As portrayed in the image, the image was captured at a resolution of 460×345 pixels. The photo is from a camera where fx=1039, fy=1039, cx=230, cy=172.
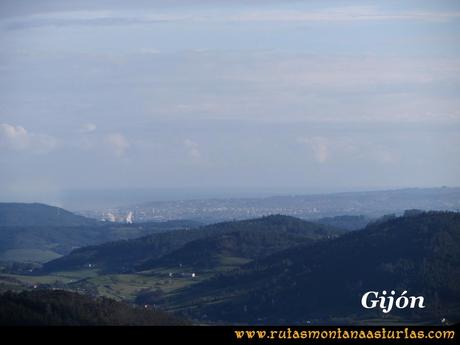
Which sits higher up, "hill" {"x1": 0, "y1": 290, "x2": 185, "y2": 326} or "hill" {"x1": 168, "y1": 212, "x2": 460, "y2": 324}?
"hill" {"x1": 0, "y1": 290, "x2": 185, "y2": 326}

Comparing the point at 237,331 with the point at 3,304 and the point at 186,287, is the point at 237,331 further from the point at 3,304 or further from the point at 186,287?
the point at 186,287

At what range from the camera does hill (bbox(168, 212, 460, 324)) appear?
135 m

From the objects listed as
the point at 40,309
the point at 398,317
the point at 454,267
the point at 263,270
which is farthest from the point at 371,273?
the point at 40,309

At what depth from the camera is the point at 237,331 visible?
39.8 m

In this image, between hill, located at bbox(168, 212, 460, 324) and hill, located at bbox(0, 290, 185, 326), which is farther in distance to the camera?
hill, located at bbox(168, 212, 460, 324)

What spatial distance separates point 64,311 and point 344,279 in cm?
8227

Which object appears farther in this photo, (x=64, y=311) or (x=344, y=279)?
(x=344, y=279)

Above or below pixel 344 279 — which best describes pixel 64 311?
above

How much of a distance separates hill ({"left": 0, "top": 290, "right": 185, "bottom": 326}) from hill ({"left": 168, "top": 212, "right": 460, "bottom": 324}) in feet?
119

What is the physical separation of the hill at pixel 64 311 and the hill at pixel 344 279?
36224 millimetres

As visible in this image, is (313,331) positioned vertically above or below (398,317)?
above

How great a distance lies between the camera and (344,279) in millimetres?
154000

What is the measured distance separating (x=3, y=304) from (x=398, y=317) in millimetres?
43894

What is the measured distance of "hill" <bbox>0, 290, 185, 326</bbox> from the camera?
2859 inches
